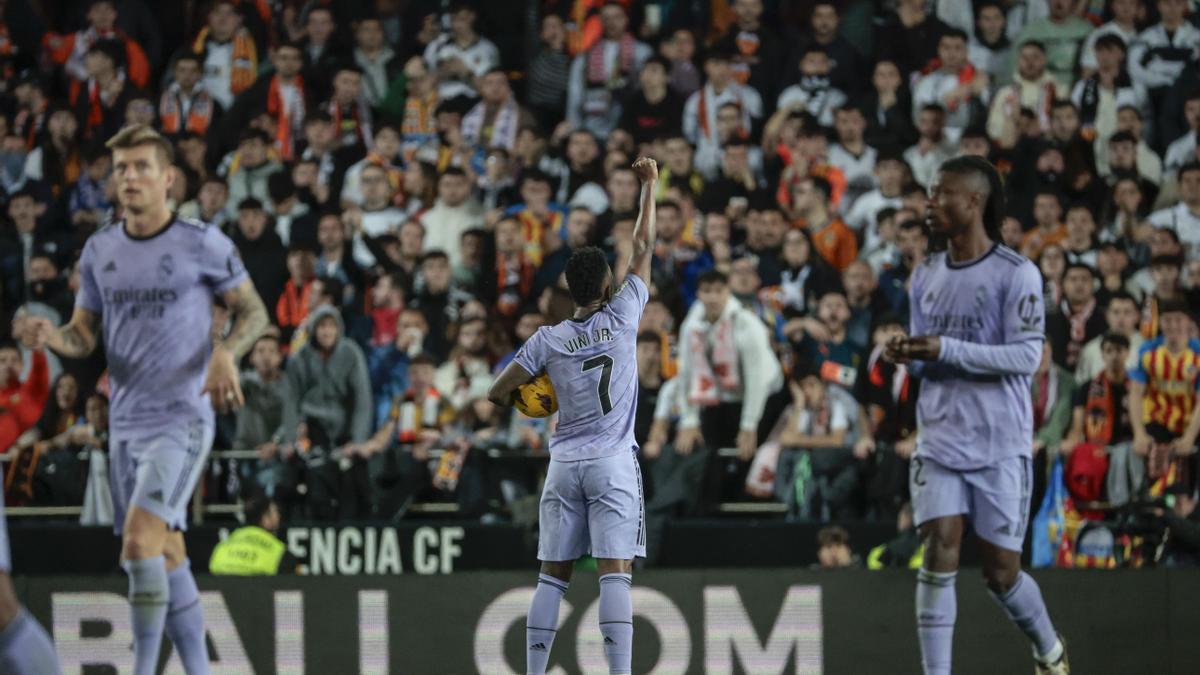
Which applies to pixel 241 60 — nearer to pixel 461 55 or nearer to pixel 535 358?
pixel 461 55

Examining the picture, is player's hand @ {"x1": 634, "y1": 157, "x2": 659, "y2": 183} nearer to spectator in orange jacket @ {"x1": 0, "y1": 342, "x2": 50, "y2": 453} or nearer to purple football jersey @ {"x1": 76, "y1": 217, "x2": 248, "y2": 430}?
purple football jersey @ {"x1": 76, "y1": 217, "x2": 248, "y2": 430}

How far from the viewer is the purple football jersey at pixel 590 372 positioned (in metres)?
8.48

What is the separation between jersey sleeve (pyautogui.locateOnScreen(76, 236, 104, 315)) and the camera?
26.3 feet

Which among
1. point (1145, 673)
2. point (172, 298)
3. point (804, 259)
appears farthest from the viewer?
point (804, 259)

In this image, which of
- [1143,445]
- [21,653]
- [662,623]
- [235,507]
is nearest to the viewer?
[21,653]

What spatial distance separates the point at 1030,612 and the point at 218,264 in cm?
401

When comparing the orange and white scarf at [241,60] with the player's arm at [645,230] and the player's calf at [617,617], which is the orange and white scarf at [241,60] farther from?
the player's calf at [617,617]

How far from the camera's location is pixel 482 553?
1309cm

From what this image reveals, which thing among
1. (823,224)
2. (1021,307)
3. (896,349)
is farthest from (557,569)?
(823,224)

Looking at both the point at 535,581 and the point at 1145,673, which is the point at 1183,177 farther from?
the point at 535,581

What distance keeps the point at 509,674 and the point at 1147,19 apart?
391 inches

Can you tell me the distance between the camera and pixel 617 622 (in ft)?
27.4

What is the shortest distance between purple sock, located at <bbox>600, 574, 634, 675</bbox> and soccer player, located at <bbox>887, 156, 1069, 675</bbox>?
1350 mm

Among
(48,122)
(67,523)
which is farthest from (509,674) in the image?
(48,122)
